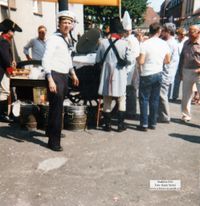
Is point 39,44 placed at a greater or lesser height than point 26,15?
lesser

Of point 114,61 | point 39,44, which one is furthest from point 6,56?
point 39,44

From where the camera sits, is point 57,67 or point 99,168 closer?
point 99,168

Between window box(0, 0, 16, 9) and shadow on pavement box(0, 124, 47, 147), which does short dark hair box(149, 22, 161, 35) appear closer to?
shadow on pavement box(0, 124, 47, 147)

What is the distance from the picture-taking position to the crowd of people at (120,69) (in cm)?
520

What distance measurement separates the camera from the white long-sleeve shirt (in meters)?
5.03

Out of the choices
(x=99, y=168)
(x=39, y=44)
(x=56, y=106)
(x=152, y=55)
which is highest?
(x=152, y=55)

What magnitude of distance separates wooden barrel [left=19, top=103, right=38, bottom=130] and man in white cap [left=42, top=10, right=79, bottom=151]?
3.90ft

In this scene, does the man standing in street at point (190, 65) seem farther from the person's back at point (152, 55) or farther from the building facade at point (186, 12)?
the building facade at point (186, 12)

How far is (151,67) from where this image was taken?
634 cm

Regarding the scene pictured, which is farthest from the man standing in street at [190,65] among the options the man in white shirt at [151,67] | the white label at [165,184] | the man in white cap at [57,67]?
the white label at [165,184]

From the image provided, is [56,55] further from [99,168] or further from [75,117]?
[99,168]

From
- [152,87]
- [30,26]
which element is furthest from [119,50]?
[30,26]

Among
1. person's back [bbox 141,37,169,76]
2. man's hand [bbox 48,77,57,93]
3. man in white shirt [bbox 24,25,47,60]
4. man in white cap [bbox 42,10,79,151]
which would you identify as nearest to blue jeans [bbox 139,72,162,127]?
person's back [bbox 141,37,169,76]

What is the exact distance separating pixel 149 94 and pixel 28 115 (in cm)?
237
